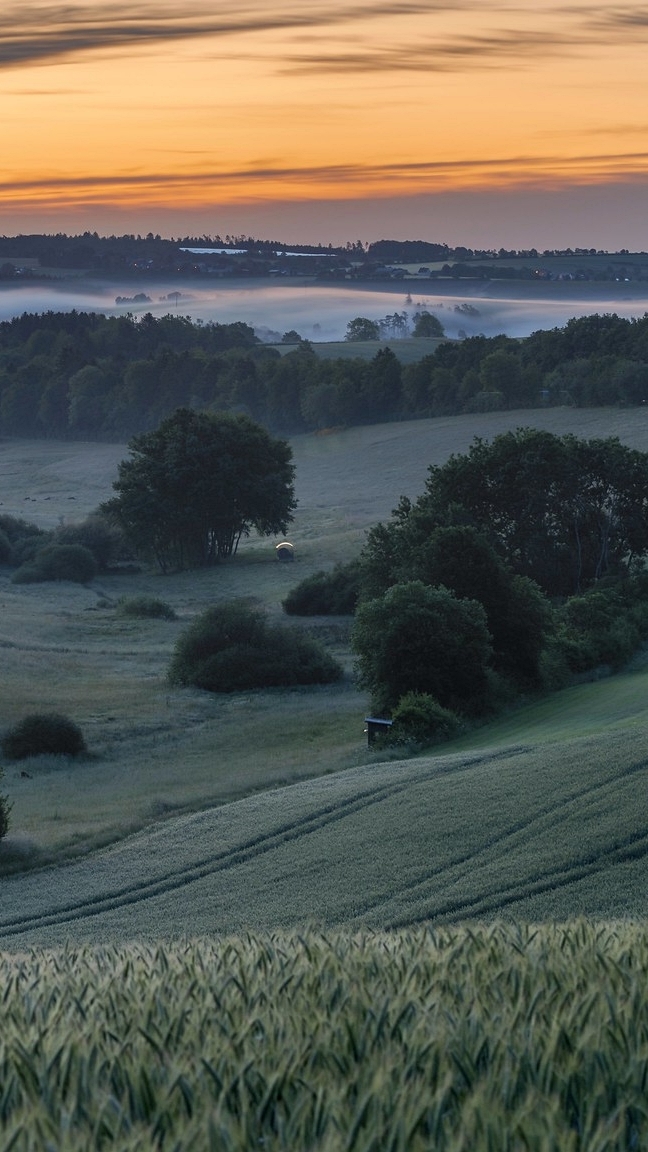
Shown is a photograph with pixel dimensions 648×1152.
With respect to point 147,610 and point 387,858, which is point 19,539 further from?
point 387,858

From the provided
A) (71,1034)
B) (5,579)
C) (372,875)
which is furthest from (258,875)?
(5,579)

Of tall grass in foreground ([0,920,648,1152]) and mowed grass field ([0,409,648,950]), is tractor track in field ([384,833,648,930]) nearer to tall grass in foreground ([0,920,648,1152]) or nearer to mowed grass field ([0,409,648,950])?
mowed grass field ([0,409,648,950])

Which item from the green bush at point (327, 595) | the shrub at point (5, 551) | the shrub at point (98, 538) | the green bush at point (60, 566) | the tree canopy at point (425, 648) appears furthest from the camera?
the shrub at point (98, 538)

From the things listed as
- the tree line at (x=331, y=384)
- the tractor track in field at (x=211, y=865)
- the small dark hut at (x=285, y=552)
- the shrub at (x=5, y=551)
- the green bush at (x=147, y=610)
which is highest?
the tree line at (x=331, y=384)

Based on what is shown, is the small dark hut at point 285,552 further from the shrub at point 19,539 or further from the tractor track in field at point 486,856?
the tractor track in field at point 486,856

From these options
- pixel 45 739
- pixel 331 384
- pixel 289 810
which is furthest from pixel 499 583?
pixel 331 384

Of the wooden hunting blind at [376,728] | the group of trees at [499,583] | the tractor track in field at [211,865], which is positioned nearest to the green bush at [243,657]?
the group of trees at [499,583]
